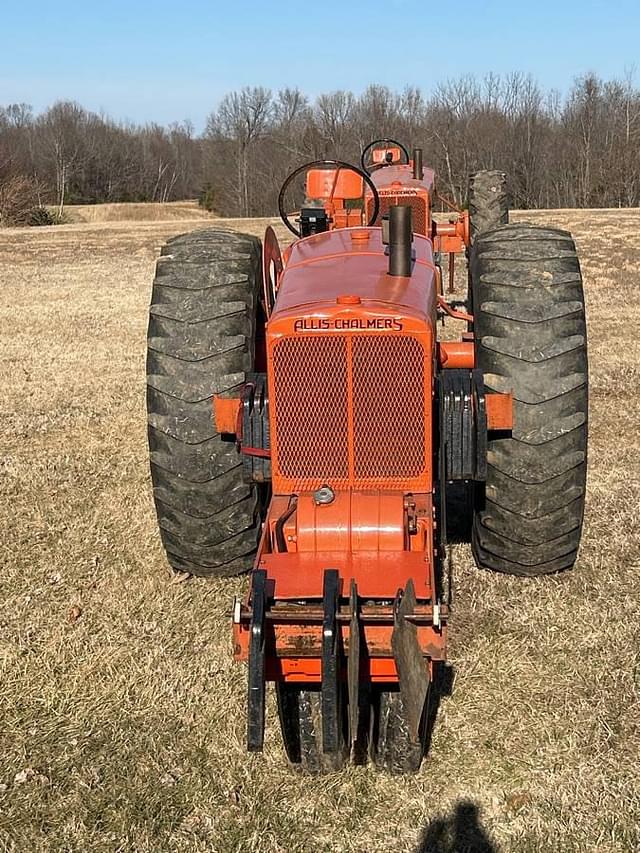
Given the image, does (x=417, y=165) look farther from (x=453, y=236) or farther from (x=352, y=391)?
(x=352, y=391)

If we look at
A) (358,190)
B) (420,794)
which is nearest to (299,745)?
(420,794)

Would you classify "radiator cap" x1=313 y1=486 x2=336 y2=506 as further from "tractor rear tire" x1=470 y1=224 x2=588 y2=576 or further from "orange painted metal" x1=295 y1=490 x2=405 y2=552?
"tractor rear tire" x1=470 y1=224 x2=588 y2=576

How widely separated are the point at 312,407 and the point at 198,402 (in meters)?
0.94

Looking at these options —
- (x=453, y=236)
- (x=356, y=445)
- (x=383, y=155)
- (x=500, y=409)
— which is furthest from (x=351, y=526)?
(x=383, y=155)

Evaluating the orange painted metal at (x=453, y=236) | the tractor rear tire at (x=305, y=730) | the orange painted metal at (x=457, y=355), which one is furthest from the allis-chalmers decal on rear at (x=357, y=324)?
the orange painted metal at (x=453, y=236)

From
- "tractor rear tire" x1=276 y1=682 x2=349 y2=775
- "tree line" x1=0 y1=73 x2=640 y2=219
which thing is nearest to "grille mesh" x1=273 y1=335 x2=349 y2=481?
"tractor rear tire" x1=276 y1=682 x2=349 y2=775

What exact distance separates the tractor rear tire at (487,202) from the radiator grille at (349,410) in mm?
10925

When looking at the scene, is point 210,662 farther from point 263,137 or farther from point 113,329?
point 263,137

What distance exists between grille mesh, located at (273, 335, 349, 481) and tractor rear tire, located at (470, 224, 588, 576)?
0.98 m

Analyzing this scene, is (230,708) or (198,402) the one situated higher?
(198,402)

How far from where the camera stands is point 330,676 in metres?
2.98

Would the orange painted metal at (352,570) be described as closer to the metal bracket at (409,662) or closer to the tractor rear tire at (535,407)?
the metal bracket at (409,662)

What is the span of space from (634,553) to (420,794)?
252 cm

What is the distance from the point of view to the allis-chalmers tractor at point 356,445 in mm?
3234
